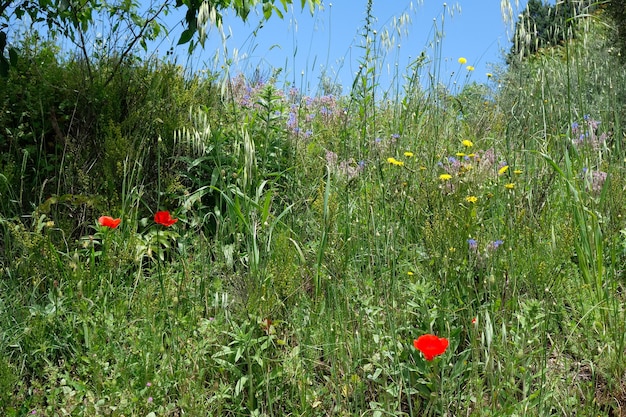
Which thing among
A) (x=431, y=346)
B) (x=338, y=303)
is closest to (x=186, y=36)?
(x=338, y=303)

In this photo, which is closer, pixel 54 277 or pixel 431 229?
pixel 431 229

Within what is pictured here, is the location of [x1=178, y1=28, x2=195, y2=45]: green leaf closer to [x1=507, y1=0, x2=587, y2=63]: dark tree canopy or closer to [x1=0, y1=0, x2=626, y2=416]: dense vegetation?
[x1=0, y1=0, x2=626, y2=416]: dense vegetation

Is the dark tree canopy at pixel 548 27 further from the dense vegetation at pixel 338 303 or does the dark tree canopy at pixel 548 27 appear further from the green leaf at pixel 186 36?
the green leaf at pixel 186 36

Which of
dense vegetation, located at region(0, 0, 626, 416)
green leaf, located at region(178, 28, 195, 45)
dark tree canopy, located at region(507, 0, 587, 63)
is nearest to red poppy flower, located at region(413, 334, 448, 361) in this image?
dense vegetation, located at region(0, 0, 626, 416)

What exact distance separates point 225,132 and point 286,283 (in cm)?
132

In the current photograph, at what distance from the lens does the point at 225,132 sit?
341cm

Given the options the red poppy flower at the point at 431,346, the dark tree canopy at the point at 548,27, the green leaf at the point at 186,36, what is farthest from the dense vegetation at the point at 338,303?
the green leaf at the point at 186,36

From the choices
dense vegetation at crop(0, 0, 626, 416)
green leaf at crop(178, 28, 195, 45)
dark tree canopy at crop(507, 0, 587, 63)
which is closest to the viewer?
dense vegetation at crop(0, 0, 626, 416)

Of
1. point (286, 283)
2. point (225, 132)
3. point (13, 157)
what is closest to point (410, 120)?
point (225, 132)

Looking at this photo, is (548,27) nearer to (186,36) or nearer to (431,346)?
(186,36)

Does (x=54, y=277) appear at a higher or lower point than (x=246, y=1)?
lower

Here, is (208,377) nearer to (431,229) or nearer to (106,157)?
(431,229)

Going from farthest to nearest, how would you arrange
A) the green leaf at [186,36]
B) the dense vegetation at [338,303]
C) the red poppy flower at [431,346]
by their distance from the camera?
the green leaf at [186,36], the dense vegetation at [338,303], the red poppy flower at [431,346]

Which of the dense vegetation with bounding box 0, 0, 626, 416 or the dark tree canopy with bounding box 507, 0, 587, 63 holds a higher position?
the dark tree canopy with bounding box 507, 0, 587, 63
